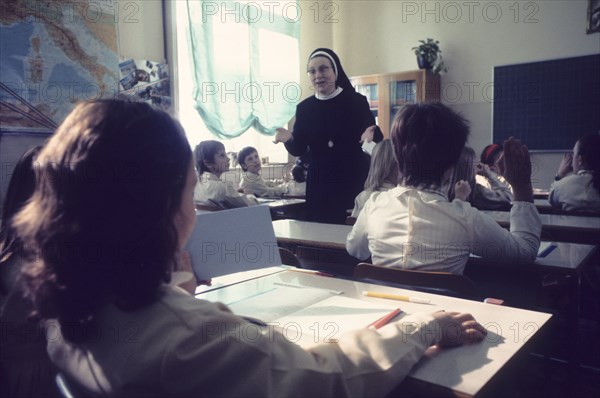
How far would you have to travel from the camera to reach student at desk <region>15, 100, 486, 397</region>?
24.5 inches

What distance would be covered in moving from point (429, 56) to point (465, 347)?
529 centimetres

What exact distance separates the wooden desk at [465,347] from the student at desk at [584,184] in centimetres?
243

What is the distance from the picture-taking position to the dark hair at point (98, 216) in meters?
0.62

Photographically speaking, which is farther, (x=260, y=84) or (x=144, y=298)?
(x=260, y=84)

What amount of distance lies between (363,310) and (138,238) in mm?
624

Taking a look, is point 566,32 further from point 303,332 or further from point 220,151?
point 303,332

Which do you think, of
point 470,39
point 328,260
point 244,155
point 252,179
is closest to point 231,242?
point 328,260

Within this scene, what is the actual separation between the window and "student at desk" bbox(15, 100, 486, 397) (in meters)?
4.16

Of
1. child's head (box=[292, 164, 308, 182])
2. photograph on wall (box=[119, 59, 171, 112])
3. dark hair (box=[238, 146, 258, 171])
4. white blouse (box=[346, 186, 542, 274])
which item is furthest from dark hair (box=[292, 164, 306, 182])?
white blouse (box=[346, 186, 542, 274])

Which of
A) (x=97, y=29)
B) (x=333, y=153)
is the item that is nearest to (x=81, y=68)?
(x=97, y=29)

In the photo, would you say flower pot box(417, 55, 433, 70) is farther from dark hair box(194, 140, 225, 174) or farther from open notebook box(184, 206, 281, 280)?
open notebook box(184, 206, 281, 280)

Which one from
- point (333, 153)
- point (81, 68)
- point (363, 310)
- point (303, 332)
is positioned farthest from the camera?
point (81, 68)

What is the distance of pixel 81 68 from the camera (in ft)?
12.0

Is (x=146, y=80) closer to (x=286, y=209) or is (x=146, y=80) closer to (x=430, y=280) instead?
(x=286, y=209)
